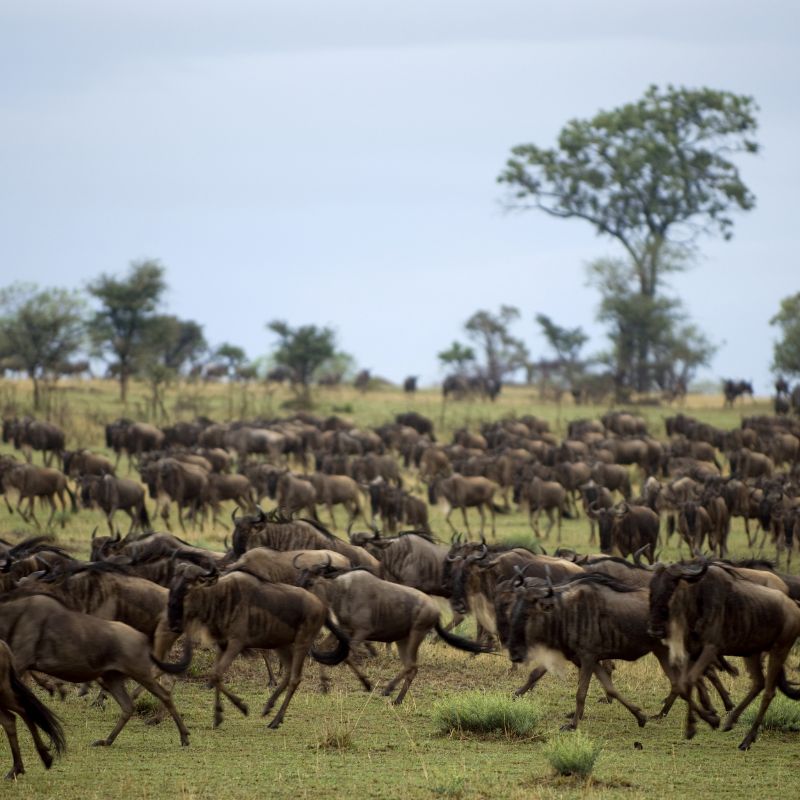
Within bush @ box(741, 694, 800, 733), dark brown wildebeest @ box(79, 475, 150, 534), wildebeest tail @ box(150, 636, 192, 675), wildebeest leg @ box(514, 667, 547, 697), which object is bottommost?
bush @ box(741, 694, 800, 733)

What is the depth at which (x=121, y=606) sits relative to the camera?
33.3 ft

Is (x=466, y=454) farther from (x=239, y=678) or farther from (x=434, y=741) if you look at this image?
(x=434, y=741)

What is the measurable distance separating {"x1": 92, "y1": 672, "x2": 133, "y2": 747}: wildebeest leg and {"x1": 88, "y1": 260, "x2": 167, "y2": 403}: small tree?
3544 centimetres

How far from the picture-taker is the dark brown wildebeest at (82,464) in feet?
81.5

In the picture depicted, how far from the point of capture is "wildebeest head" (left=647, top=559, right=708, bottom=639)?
951 centimetres

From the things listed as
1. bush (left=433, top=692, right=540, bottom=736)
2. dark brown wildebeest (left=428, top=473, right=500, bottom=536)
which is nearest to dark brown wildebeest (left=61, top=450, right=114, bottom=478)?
dark brown wildebeest (left=428, top=473, right=500, bottom=536)

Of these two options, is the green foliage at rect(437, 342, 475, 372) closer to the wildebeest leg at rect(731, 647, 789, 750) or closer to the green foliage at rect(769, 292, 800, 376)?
the green foliage at rect(769, 292, 800, 376)

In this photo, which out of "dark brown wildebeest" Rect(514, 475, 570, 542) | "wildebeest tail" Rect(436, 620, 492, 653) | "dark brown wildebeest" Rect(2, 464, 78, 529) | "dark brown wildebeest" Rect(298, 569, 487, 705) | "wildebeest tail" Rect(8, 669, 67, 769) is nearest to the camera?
"wildebeest tail" Rect(8, 669, 67, 769)

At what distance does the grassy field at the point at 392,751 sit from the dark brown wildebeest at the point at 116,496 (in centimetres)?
951

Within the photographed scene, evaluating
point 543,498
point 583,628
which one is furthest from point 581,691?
point 543,498

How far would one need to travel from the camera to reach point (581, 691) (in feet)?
32.2

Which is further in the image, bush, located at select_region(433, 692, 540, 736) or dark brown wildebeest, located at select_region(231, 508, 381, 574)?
dark brown wildebeest, located at select_region(231, 508, 381, 574)

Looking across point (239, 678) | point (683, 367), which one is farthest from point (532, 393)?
point (239, 678)

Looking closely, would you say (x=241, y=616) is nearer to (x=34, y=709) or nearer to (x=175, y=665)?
(x=175, y=665)
